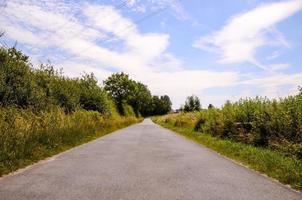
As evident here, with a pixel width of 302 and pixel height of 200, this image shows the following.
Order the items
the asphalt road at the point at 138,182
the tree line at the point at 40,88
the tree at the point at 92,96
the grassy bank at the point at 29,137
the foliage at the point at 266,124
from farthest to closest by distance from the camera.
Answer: the tree at the point at 92,96 → the tree line at the point at 40,88 → the foliage at the point at 266,124 → the grassy bank at the point at 29,137 → the asphalt road at the point at 138,182

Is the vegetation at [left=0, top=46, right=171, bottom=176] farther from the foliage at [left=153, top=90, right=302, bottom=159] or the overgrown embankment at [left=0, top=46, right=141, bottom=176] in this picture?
the foliage at [left=153, top=90, right=302, bottom=159]

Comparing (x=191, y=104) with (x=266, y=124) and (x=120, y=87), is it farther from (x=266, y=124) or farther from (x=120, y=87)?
(x=266, y=124)

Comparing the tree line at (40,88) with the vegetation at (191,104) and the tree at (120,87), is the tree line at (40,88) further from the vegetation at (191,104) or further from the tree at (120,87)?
the tree at (120,87)

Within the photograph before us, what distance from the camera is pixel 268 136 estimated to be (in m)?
17.6

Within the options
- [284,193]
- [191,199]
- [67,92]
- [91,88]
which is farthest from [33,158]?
[91,88]

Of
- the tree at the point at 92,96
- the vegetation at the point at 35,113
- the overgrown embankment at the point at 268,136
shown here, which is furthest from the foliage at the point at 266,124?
the tree at the point at 92,96

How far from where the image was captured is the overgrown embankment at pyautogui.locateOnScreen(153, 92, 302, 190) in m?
11.1

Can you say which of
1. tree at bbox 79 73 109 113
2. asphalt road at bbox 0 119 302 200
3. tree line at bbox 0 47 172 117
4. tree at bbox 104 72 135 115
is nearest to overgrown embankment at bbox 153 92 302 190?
asphalt road at bbox 0 119 302 200

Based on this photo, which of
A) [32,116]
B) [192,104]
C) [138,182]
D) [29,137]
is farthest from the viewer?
[192,104]

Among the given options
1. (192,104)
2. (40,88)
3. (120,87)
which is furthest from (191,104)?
(40,88)

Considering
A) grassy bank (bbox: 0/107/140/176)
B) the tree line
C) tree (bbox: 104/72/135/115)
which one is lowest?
grassy bank (bbox: 0/107/140/176)

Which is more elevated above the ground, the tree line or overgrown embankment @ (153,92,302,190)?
the tree line

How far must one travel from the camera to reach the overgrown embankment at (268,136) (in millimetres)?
11125

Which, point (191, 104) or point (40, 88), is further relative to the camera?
point (191, 104)
